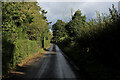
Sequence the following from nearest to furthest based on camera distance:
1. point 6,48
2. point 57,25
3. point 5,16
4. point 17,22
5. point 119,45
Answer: point 119,45
point 6,48
point 5,16
point 17,22
point 57,25

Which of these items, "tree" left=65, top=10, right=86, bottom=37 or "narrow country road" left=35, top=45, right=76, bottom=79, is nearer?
"narrow country road" left=35, top=45, right=76, bottom=79

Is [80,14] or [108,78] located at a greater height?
[80,14]

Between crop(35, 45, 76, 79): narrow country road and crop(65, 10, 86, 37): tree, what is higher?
crop(65, 10, 86, 37): tree

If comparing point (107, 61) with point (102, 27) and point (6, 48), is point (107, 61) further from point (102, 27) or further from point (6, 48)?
point (6, 48)

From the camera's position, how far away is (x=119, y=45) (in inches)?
253

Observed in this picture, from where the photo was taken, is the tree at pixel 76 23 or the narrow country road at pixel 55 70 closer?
the narrow country road at pixel 55 70

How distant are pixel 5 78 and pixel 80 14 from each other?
57.1 ft

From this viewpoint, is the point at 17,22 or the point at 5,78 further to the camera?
the point at 17,22

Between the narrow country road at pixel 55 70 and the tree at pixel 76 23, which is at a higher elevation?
the tree at pixel 76 23

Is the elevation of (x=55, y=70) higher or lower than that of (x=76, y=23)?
lower

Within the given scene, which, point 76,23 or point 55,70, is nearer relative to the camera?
point 55,70

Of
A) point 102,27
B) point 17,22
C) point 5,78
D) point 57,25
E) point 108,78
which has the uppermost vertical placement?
point 57,25

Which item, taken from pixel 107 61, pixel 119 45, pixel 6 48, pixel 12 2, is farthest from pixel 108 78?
pixel 12 2

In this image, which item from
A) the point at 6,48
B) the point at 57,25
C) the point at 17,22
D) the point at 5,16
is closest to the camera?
the point at 6,48
